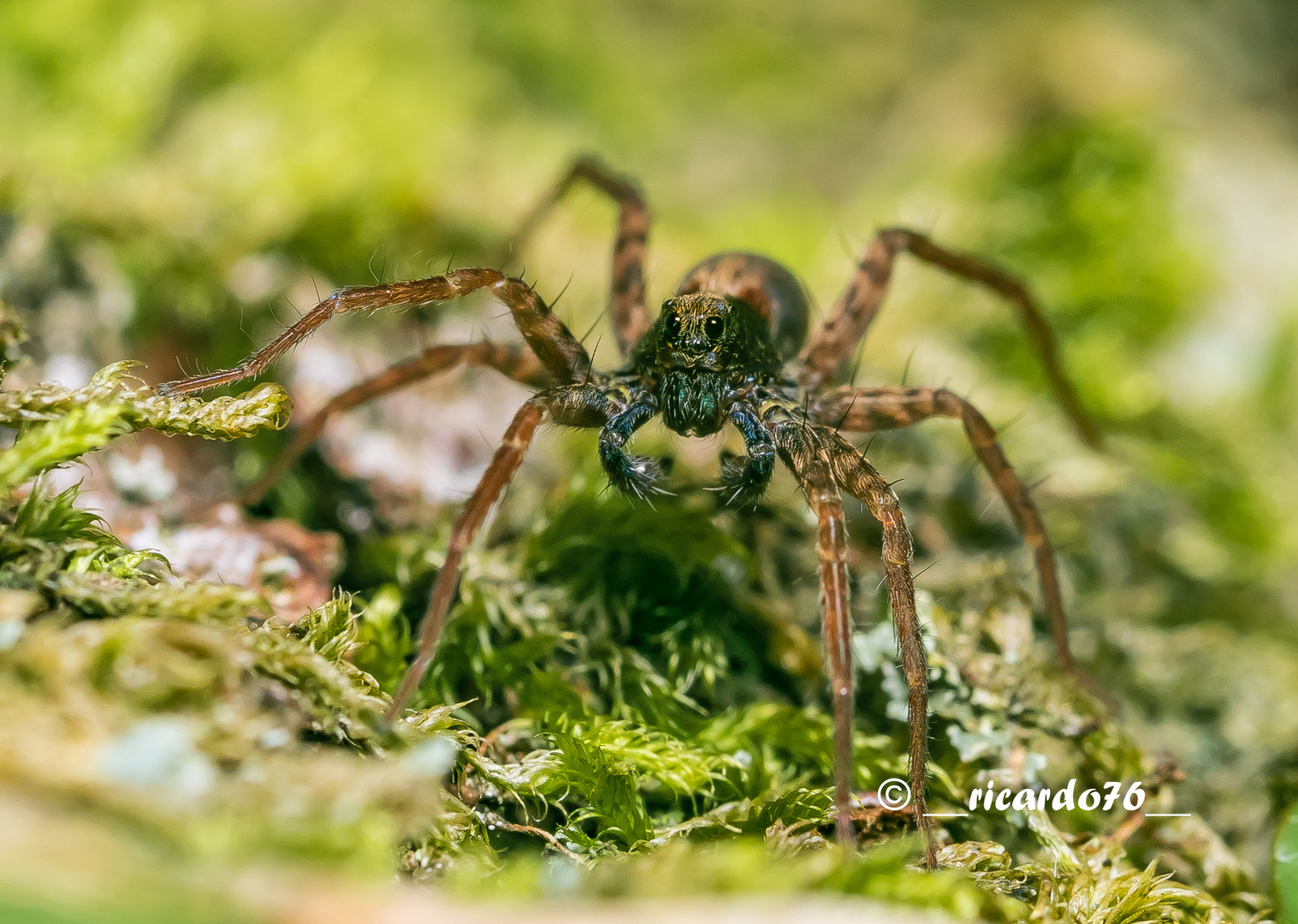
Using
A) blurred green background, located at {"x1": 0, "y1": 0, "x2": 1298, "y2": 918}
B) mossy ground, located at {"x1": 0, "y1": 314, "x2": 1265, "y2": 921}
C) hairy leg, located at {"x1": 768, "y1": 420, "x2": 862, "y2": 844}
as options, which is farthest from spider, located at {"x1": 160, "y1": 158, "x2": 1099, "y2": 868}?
blurred green background, located at {"x1": 0, "y1": 0, "x2": 1298, "y2": 918}

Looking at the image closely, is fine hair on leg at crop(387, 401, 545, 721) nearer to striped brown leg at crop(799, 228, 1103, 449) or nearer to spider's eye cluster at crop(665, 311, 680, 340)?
spider's eye cluster at crop(665, 311, 680, 340)

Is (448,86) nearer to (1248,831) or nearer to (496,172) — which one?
(496,172)

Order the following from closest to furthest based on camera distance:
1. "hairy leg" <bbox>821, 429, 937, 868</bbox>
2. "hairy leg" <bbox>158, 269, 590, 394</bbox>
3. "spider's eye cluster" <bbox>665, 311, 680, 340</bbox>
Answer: "hairy leg" <bbox>821, 429, 937, 868</bbox> → "hairy leg" <bbox>158, 269, 590, 394</bbox> → "spider's eye cluster" <bbox>665, 311, 680, 340</bbox>

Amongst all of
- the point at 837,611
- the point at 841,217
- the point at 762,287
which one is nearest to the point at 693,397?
the point at 762,287

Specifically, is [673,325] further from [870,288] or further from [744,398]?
[870,288]

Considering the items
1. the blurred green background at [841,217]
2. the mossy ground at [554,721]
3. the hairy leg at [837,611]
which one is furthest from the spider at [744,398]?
the blurred green background at [841,217]

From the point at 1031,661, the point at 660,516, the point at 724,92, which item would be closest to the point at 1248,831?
the point at 1031,661
